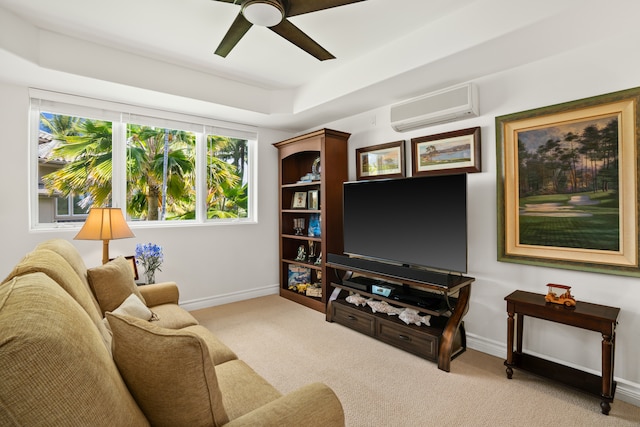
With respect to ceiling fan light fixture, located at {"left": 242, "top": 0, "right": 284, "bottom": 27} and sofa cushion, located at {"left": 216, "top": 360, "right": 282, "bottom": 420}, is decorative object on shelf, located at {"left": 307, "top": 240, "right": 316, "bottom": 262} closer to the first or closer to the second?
sofa cushion, located at {"left": 216, "top": 360, "right": 282, "bottom": 420}

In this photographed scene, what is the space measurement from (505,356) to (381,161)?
2197 mm

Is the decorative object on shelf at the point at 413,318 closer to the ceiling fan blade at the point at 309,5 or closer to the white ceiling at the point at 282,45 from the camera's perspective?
the white ceiling at the point at 282,45

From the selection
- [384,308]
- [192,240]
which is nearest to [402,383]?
[384,308]

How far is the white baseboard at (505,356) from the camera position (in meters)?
2.10

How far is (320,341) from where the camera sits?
304cm

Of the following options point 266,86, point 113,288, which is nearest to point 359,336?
point 113,288

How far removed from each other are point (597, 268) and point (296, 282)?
3245 millimetres

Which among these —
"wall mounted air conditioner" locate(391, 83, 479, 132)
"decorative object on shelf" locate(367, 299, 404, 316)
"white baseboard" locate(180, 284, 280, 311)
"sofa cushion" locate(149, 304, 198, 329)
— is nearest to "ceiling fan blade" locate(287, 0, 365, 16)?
"wall mounted air conditioner" locate(391, 83, 479, 132)

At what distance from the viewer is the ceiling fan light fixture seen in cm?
170

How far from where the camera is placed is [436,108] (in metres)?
2.96

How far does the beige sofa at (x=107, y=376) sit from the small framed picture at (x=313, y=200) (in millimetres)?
2798

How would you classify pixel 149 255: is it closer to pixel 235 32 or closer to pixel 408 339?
pixel 235 32

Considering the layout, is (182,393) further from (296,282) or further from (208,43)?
(296,282)

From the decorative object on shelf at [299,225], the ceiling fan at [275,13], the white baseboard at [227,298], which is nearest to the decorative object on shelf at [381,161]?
the decorative object on shelf at [299,225]
